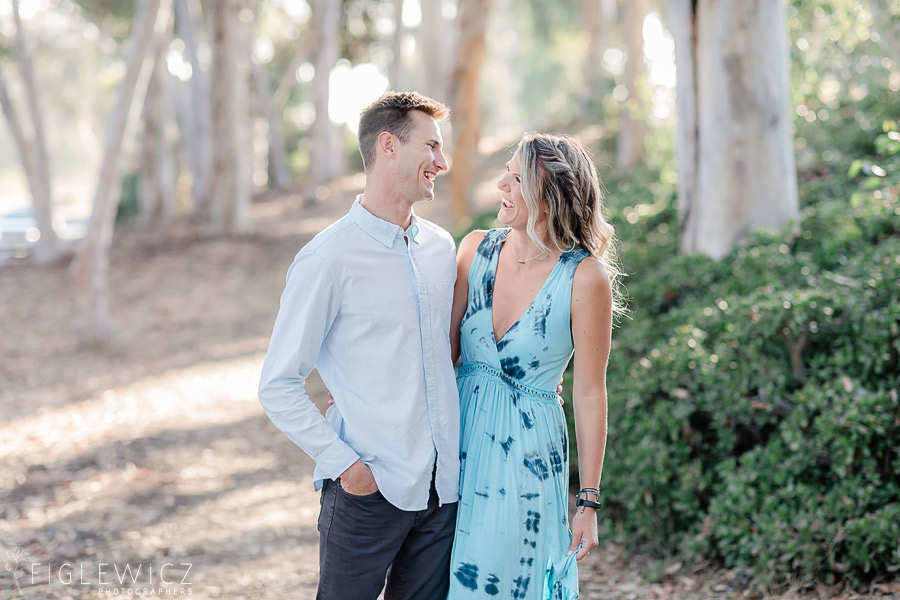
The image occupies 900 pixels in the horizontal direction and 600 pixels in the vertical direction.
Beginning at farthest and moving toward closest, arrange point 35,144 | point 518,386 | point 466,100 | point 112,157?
point 35,144 < point 466,100 < point 112,157 < point 518,386

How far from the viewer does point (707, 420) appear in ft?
15.4

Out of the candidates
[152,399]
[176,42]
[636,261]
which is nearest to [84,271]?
[152,399]

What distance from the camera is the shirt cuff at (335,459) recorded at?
101 inches

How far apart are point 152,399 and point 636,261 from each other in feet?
18.3

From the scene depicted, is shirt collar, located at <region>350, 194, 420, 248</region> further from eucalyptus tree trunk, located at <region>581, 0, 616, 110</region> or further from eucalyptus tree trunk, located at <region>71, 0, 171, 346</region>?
eucalyptus tree trunk, located at <region>581, 0, 616, 110</region>

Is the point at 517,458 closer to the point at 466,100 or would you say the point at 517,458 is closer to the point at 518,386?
the point at 518,386

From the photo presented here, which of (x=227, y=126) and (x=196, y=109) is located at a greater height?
(x=196, y=109)

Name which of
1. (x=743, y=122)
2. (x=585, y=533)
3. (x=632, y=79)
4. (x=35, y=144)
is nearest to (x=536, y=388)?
(x=585, y=533)

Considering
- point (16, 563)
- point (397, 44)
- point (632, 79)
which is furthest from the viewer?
point (397, 44)

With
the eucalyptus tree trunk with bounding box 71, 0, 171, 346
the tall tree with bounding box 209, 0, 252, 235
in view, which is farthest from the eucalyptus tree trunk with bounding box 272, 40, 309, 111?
the eucalyptus tree trunk with bounding box 71, 0, 171, 346

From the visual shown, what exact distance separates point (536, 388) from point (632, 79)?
14.2m

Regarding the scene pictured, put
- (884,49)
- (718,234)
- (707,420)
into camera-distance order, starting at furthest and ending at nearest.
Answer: (884,49)
(718,234)
(707,420)

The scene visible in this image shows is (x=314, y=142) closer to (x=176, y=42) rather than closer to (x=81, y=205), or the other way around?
(x=176, y=42)

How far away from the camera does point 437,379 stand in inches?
107
